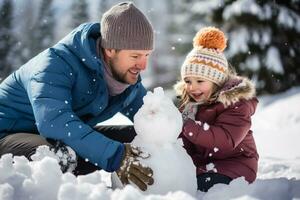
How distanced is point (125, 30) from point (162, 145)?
46.6 inches

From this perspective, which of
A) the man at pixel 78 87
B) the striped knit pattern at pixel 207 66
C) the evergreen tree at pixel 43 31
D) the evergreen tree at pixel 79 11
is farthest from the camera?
the evergreen tree at pixel 43 31

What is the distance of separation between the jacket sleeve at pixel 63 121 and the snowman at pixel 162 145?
0.54 ft

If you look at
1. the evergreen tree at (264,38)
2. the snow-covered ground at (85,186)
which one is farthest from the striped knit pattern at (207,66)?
the evergreen tree at (264,38)

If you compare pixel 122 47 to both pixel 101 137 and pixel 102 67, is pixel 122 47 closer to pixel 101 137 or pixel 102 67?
pixel 102 67

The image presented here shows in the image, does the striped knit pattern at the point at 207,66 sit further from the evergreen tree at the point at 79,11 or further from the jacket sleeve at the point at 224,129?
the evergreen tree at the point at 79,11

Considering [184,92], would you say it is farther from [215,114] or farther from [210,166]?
[210,166]

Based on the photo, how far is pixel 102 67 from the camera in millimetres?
3398

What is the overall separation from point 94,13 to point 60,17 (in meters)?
15.6

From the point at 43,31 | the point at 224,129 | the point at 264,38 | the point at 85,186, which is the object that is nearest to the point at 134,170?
the point at 85,186

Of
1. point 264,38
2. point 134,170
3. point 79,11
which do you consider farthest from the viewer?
point 79,11

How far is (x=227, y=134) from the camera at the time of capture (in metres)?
3.28

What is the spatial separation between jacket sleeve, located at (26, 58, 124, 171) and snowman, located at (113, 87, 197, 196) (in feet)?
0.54

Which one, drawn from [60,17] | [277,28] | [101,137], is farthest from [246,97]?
[60,17]

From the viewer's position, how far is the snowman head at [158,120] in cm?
270
